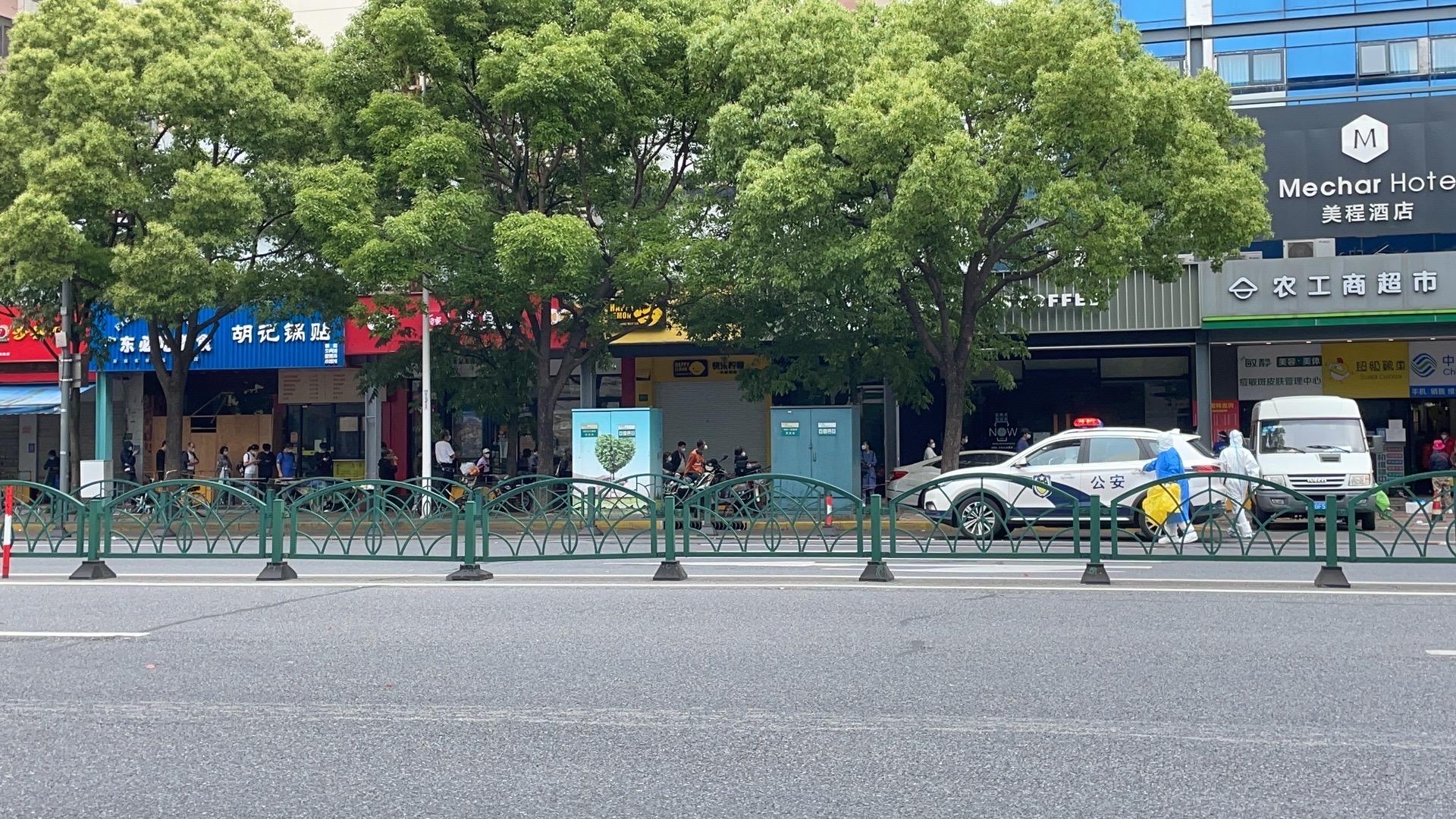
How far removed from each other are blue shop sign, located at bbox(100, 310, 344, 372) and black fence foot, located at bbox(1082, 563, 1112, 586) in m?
20.1

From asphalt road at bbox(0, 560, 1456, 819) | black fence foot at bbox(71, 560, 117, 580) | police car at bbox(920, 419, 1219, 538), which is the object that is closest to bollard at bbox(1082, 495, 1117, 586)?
asphalt road at bbox(0, 560, 1456, 819)

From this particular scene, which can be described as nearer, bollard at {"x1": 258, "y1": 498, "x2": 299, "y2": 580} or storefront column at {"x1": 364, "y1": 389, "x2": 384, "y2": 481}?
bollard at {"x1": 258, "y1": 498, "x2": 299, "y2": 580}

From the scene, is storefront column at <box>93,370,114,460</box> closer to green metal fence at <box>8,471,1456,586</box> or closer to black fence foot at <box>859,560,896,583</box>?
green metal fence at <box>8,471,1456,586</box>

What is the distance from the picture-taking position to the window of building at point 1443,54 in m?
29.0

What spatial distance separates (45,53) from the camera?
21641mm

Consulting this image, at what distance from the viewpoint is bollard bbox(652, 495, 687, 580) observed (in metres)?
12.3

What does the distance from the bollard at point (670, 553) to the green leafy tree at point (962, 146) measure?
710 centimetres

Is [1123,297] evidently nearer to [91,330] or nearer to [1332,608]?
[1332,608]

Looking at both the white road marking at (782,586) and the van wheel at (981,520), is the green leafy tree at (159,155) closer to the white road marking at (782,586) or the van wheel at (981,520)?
the white road marking at (782,586)

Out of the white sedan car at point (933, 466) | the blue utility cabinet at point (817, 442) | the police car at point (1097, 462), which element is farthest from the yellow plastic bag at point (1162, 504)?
the white sedan car at point (933, 466)

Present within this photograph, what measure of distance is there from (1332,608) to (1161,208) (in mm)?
10890

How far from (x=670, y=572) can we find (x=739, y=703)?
18.4ft

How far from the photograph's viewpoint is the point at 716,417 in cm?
2972

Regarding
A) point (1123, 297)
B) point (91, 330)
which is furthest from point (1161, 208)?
point (91, 330)
